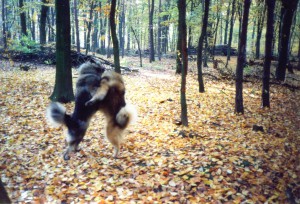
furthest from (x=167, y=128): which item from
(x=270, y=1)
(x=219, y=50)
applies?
(x=219, y=50)

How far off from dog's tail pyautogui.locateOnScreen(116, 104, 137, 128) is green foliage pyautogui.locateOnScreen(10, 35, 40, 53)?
17229 millimetres

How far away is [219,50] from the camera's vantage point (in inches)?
1441

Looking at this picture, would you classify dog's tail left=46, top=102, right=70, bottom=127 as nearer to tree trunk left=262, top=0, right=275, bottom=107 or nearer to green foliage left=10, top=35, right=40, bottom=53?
tree trunk left=262, top=0, right=275, bottom=107

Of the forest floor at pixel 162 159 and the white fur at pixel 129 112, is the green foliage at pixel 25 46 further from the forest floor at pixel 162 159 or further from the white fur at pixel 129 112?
the white fur at pixel 129 112

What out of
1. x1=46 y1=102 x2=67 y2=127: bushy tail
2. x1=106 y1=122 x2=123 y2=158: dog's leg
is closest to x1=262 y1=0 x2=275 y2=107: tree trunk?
x1=106 y1=122 x2=123 y2=158: dog's leg

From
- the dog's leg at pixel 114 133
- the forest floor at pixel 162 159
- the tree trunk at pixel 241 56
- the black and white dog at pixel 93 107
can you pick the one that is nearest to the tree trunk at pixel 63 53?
the forest floor at pixel 162 159

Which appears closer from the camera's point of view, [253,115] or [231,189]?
[231,189]

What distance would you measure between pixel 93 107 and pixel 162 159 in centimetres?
209

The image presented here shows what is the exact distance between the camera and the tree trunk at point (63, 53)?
30.3ft

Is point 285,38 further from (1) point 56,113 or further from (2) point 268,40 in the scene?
(1) point 56,113

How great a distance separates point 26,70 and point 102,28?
78.2 ft

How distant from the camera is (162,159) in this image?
5758mm

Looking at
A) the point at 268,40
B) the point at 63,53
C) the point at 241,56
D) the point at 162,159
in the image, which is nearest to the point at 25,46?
the point at 63,53

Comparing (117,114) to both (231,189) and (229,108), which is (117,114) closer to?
(231,189)
